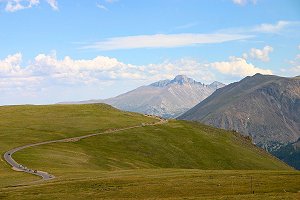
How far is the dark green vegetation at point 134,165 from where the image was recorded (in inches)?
2297

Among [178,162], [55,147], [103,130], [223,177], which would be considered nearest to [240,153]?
[178,162]

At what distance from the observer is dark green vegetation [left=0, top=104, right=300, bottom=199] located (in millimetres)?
58344

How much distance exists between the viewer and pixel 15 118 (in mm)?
199000

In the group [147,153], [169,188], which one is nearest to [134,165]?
[147,153]

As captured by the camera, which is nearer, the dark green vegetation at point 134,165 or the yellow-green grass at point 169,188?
the yellow-green grass at point 169,188

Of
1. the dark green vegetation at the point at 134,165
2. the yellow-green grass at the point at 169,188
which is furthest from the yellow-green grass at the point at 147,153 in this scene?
the yellow-green grass at the point at 169,188

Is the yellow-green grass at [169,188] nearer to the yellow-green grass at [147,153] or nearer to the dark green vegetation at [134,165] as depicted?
the dark green vegetation at [134,165]

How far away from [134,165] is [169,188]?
6759cm

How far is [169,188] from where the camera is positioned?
59.9m

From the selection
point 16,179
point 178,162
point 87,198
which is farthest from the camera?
point 178,162

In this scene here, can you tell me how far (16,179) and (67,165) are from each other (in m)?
28.2

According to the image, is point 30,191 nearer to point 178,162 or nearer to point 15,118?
point 178,162

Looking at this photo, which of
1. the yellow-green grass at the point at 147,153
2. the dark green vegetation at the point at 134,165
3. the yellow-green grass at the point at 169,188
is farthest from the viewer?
the yellow-green grass at the point at 147,153

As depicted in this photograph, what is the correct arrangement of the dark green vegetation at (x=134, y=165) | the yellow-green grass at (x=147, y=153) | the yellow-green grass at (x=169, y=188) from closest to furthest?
1. the yellow-green grass at (x=169, y=188)
2. the dark green vegetation at (x=134, y=165)
3. the yellow-green grass at (x=147, y=153)
